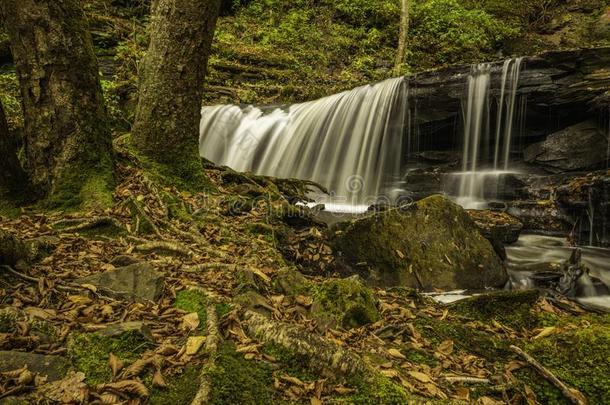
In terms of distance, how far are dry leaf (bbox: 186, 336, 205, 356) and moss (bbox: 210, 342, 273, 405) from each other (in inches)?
4.3

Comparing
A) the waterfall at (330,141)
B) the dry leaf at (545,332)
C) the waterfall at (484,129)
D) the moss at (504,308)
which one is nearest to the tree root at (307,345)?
the dry leaf at (545,332)

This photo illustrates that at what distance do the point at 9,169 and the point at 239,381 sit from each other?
341 centimetres

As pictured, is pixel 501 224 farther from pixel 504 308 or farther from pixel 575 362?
pixel 575 362

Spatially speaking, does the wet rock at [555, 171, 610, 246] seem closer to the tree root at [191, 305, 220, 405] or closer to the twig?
the twig

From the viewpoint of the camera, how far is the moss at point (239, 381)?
1.69m

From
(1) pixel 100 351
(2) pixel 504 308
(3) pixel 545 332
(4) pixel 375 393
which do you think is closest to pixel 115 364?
(1) pixel 100 351

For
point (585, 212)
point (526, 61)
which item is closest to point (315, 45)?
point (526, 61)

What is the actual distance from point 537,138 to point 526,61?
5.95ft

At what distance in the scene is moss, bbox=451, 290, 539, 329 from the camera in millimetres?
3486

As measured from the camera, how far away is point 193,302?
99.3 inches

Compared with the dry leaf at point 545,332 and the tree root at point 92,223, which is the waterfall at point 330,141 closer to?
the tree root at point 92,223

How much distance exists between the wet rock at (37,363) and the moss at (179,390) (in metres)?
0.42

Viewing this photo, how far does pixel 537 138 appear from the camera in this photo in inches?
381

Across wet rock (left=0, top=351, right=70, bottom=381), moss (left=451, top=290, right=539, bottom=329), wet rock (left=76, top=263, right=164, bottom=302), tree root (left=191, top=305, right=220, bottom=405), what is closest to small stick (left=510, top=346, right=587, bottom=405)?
moss (left=451, top=290, right=539, bottom=329)
